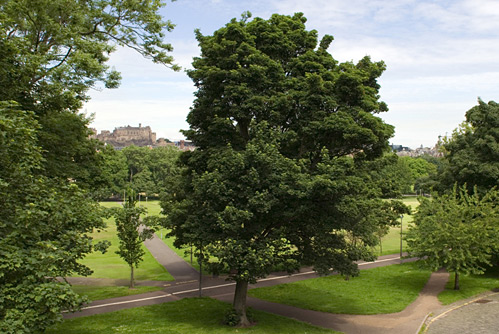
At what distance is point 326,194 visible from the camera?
16.5m

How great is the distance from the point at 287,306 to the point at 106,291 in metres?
11.7

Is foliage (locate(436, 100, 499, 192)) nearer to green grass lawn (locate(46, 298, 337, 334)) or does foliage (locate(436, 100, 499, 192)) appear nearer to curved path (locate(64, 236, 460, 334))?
curved path (locate(64, 236, 460, 334))

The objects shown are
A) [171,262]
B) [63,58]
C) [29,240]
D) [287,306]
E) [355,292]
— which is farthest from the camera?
[171,262]

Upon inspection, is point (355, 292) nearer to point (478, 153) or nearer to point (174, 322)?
point (174, 322)

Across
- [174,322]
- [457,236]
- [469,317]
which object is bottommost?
[469,317]

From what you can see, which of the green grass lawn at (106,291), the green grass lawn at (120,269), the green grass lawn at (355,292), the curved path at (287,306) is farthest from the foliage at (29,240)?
the green grass lawn at (120,269)

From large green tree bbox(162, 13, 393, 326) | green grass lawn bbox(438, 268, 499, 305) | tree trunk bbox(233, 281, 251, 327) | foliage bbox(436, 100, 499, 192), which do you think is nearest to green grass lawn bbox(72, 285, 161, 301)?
large green tree bbox(162, 13, 393, 326)

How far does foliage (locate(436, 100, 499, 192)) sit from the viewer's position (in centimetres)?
3041

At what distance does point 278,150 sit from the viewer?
A: 19.3 metres

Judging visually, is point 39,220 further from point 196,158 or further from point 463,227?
point 463,227

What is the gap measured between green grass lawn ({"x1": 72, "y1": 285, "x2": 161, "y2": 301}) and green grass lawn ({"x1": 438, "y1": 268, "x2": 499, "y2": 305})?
61.8ft

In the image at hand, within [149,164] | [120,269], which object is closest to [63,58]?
[120,269]

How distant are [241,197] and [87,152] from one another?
8786 millimetres

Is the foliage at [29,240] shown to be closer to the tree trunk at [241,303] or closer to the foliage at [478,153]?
the tree trunk at [241,303]
